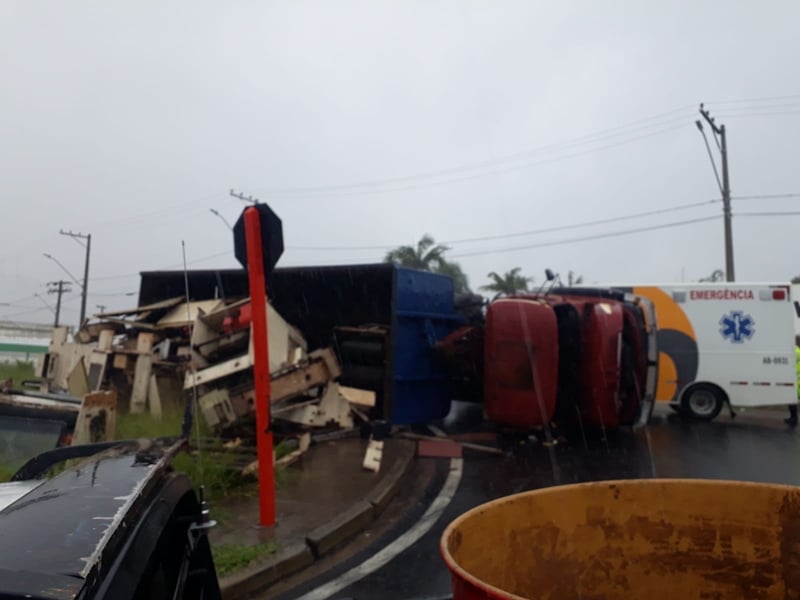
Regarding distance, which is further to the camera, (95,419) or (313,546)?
(313,546)

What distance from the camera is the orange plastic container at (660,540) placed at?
2143 mm

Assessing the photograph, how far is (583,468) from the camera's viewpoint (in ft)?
28.3

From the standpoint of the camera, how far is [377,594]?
4750 millimetres

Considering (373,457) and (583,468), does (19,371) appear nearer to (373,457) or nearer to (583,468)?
(373,457)

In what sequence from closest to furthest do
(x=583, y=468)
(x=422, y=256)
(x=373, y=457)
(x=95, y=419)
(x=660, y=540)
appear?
(x=660, y=540)
(x=95, y=419)
(x=373, y=457)
(x=583, y=468)
(x=422, y=256)

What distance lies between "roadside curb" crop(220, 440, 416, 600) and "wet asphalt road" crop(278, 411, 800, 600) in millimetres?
245

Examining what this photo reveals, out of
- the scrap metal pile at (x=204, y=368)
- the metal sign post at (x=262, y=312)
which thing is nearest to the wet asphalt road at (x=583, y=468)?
the metal sign post at (x=262, y=312)

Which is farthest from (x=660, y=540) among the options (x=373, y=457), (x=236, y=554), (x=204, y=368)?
(x=204, y=368)

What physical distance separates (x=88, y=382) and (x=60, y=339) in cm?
189

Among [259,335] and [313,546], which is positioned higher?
[259,335]

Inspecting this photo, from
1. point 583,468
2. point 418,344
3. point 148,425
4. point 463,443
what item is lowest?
point 583,468

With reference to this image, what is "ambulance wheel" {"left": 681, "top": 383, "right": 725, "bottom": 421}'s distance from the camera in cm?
1308

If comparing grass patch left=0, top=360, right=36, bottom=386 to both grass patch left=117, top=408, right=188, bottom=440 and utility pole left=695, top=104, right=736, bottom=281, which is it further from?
utility pole left=695, top=104, right=736, bottom=281

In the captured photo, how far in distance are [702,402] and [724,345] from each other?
1117mm
